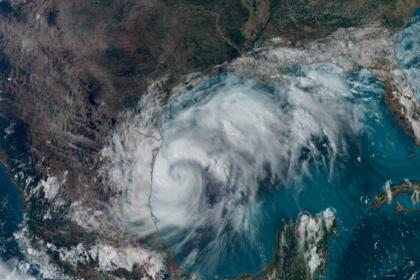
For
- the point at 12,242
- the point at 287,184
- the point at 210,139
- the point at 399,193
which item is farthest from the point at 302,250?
the point at 12,242

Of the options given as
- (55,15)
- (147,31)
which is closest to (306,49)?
(147,31)

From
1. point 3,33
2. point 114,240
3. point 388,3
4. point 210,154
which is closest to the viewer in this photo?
point 210,154

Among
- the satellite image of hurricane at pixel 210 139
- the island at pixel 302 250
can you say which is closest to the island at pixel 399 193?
the satellite image of hurricane at pixel 210 139

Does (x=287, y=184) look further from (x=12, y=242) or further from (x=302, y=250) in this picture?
(x=12, y=242)

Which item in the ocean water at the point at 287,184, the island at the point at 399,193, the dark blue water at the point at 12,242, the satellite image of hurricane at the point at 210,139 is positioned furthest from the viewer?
the dark blue water at the point at 12,242

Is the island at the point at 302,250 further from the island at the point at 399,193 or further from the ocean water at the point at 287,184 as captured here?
the island at the point at 399,193

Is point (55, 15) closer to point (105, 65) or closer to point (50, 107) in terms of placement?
point (105, 65)

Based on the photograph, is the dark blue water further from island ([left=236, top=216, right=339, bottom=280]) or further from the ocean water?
island ([left=236, top=216, right=339, bottom=280])
